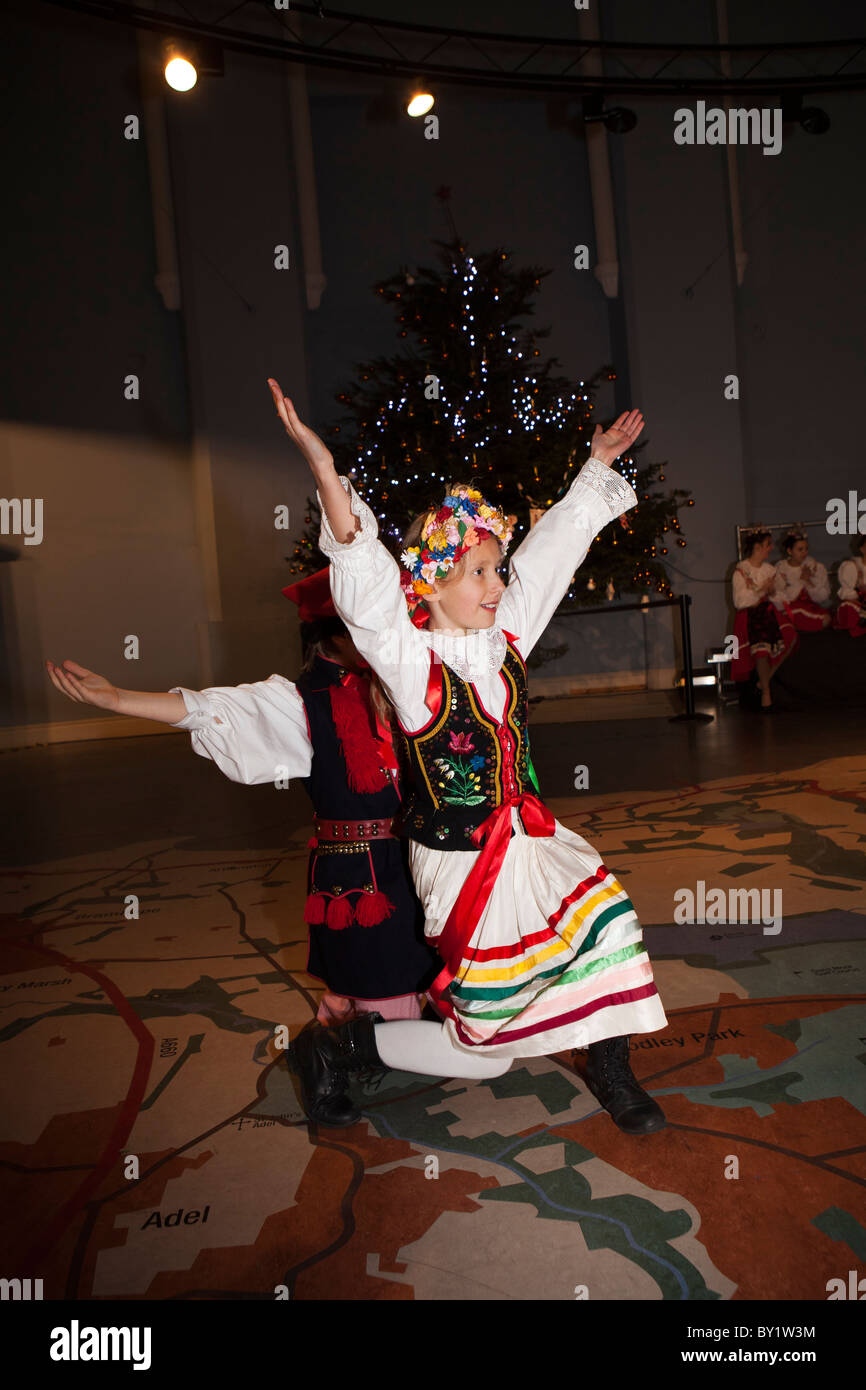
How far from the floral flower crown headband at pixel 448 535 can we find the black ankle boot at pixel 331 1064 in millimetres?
990

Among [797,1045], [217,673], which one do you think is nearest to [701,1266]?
[797,1045]

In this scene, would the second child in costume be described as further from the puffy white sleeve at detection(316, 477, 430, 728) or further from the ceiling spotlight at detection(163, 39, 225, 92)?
the ceiling spotlight at detection(163, 39, 225, 92)

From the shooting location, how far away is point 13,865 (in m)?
4.99

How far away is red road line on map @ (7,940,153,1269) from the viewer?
69.1 inches

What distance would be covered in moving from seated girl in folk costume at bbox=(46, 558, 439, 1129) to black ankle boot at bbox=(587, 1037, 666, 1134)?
0.53m

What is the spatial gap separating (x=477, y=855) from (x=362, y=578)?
65 cm

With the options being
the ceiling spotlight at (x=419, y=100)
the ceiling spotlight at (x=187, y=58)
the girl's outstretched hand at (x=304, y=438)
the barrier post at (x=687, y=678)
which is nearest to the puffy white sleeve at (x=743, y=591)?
the barrier post at (x=687, y=678)

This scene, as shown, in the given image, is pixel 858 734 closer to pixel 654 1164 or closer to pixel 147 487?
pixel 654 1164

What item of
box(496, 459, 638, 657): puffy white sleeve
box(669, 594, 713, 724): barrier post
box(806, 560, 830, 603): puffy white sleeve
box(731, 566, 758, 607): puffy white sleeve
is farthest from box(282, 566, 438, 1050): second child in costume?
box(806, 560, 830, 603): puffy white sleeve

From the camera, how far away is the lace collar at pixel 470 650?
81.4 inches

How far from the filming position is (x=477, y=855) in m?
2.07

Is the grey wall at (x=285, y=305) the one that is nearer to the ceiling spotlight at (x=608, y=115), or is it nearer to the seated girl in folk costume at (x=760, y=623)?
the ceiling spotlight at (x=608, y=115)

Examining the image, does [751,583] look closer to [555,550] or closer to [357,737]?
[555,550]

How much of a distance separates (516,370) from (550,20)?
18.1 ft
